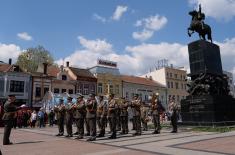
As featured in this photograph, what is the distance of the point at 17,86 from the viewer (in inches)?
1730

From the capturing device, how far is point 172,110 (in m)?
14.8

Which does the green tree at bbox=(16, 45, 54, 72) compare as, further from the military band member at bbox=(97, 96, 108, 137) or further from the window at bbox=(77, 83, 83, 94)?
the military band member at bbox=(97, 96, 108, 137)

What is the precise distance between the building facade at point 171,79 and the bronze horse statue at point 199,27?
157ft

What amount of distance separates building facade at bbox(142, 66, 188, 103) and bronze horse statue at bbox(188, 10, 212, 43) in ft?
157

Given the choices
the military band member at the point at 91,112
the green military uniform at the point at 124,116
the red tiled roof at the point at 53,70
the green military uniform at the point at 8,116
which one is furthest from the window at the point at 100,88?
the green military uniform at the point at 8,116

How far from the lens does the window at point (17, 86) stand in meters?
43.3

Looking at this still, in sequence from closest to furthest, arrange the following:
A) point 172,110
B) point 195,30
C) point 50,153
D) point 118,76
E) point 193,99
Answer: point 50,153, point 172,110, point 193,99, point 195,30, point 118,76

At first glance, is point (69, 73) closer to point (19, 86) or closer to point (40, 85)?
point (40, 85)

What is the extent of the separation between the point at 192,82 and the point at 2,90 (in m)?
32.8

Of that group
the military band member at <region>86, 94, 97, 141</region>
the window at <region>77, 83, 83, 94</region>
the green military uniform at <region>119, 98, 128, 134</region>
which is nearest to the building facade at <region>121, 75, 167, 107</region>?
the window at <region>77, 83, 83, 94</region>

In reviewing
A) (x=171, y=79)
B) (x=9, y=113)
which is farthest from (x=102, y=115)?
(x=171, y=79)

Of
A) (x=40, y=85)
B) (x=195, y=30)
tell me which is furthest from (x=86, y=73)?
(x=195, y=30)

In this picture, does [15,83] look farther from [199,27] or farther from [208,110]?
[208,110]

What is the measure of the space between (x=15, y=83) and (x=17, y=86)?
0.55 m
